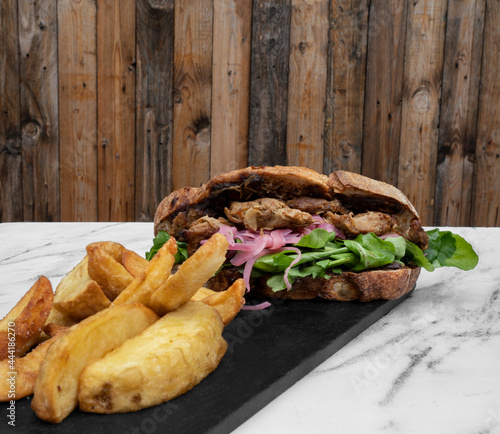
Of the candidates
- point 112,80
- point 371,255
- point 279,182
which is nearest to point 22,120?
point 112,80

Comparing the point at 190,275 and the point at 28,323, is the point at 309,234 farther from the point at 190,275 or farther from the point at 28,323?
the point at 28,323

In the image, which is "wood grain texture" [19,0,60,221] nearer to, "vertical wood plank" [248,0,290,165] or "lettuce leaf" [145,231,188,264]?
"vertical wood plank" [248,0,290,165]

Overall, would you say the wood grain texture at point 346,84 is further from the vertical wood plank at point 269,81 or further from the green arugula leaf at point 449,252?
the green arugula leaf at point 449,252

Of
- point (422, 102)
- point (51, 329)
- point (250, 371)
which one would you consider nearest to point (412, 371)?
point (250, 371)

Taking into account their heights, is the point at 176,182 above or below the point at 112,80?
below

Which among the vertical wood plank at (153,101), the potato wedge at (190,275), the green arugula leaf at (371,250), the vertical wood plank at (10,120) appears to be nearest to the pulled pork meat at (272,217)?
the green arugula leaf at (371,250)

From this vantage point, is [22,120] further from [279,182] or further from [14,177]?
[279,182]
